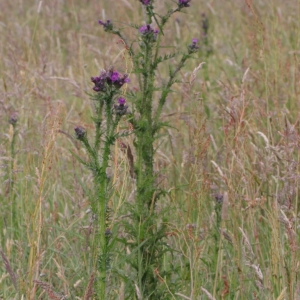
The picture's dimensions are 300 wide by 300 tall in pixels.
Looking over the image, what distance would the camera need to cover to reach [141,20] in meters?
6.25

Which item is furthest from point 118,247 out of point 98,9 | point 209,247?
point 98,9

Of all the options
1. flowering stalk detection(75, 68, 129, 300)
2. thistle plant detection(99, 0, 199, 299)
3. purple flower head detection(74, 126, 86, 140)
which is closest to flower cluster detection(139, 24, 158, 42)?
thistle plant detection(99, 0, 199, 299)

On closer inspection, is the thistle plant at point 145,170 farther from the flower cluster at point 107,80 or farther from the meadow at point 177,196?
the flower cluster at point 107,80

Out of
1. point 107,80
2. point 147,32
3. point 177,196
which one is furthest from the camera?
point 177,196

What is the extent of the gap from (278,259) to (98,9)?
17.5 feet

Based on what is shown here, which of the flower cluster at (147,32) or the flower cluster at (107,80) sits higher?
the flower cluster at (147,32)

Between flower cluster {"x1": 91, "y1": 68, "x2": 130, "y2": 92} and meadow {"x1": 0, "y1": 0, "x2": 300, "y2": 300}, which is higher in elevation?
flower cluster {"x1": 91, "y1": 68, "x2": 130, "y2": 92}

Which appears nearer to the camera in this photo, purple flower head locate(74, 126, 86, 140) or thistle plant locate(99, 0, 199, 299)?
purple flower head locate(74, 126, 86, 140)

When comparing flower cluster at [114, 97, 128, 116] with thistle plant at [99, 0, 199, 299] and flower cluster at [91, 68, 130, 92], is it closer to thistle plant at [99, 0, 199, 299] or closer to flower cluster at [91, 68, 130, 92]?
flower cluster at [91, 68, 130, 92]

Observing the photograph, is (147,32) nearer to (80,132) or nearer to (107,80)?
(107,80)

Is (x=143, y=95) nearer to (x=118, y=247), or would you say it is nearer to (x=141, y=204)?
(x=141, y=204)

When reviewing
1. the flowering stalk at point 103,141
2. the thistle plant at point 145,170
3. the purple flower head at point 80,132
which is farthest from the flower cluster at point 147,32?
the purple flower head at point 80,132

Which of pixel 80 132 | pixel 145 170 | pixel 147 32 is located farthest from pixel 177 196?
pixel 80 132

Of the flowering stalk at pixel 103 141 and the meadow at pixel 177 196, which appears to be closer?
the flowering stalk at pixel 103 141
